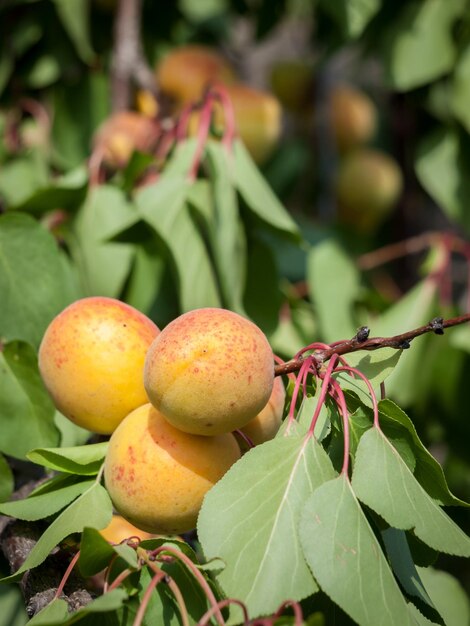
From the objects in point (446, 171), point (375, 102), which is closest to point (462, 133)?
point (446, 171)

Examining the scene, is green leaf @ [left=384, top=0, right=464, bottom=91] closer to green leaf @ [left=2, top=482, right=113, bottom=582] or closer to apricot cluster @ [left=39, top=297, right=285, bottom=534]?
apricot cluster @ [left=39, top=297, right=285, bottom=534]

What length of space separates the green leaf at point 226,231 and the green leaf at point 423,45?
16.5 inches

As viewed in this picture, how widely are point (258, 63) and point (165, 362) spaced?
214 cm

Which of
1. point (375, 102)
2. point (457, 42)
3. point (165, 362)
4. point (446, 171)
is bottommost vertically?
point (375, 102)

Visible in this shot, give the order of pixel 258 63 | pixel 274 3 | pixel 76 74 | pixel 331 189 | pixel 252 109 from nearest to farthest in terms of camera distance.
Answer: pixel 252 109 < pixel 76 74 < pixel 274 3 < pixel 331 189 < pixel 258 63

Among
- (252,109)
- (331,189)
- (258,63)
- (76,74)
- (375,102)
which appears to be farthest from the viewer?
(258,63)

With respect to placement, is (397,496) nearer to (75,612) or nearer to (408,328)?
(75,612)

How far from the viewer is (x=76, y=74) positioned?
1417 millimetres

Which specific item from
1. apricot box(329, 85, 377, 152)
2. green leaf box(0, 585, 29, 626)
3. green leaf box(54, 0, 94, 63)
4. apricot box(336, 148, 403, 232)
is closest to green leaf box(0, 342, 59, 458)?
green leaf box(0, 585, 29, 626)

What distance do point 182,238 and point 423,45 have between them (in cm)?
58

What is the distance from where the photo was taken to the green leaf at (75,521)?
0.54 m

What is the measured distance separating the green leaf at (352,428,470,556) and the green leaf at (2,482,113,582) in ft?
0.54

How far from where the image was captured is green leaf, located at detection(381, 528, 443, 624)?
1.81ft

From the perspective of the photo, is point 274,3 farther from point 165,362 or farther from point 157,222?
point 165,362
